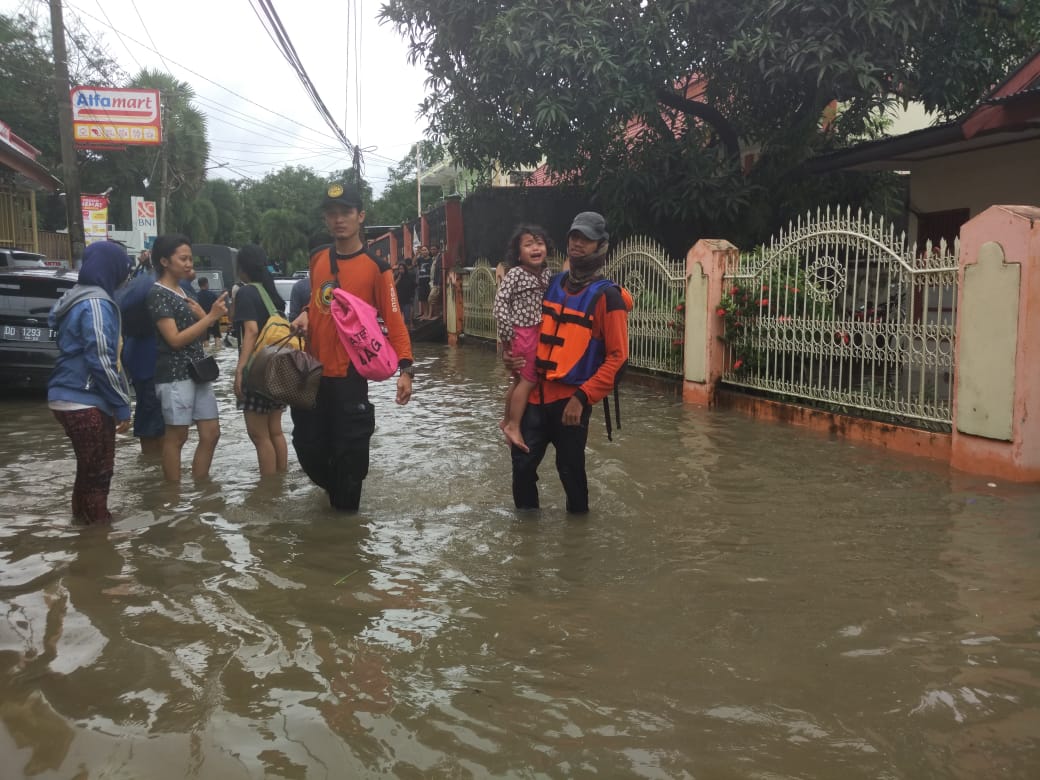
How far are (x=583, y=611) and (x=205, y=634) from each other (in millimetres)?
1534

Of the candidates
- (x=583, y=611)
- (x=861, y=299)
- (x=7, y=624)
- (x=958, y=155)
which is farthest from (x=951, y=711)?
(x=958, y=155)

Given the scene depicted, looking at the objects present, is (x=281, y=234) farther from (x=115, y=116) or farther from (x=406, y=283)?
(x=406, y=283)

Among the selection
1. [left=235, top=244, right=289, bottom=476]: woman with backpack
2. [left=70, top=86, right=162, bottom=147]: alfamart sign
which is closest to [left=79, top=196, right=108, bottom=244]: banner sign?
[left=70, top=86, right=162, bottom=147]: alfamart sign

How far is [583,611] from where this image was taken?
4.04 metres

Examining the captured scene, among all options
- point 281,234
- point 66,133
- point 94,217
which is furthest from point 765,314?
point 281,234

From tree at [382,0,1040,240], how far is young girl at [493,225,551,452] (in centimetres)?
784

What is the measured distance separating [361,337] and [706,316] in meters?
6.17

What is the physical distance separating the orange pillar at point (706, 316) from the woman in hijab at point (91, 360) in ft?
22.4

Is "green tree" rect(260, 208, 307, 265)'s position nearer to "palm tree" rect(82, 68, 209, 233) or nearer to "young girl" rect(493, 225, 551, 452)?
"palm tree" rect(82, 68, 209, 233)

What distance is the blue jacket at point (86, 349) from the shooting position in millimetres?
4934

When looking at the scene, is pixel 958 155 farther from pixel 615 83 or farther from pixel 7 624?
pixel 7 624

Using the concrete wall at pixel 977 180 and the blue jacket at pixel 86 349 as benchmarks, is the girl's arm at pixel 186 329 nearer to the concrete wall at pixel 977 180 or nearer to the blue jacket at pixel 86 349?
the blue jacket at pixel 86 349

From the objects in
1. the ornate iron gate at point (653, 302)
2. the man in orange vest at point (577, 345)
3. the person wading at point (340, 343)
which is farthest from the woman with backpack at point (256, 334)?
the ornate iron gate at point (653, 302)

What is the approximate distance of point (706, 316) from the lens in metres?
10.5
